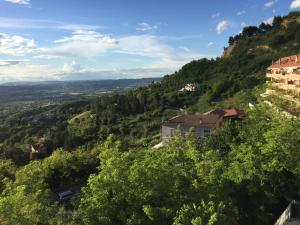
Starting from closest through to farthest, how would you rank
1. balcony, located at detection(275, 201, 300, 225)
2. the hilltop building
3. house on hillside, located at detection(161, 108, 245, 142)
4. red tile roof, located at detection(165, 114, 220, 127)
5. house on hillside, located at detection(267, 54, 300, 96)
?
balcony, located at detection(275, 201, 300, 225) < the hilltop building < house on hillside, located at detection(267, 54, 300, 96) < house on hillside, located at detection(161, 108, 245, 142) < red tile roof, located at detection(165, 114, 220, 127)

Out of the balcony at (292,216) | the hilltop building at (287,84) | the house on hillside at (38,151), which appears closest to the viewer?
the balcony at (292,216)

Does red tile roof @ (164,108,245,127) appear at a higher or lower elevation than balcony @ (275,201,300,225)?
lower

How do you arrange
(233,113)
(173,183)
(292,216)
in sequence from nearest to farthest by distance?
(173,183), (292,216), (233,113)

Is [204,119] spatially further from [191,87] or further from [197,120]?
[191,87]

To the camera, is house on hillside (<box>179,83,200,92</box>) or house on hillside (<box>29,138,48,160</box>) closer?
house on hillside (<box>29,138,48,160</box>)

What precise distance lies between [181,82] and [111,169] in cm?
10107

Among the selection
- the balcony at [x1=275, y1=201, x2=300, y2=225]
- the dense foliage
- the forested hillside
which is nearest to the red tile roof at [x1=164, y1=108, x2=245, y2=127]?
the forested hillside

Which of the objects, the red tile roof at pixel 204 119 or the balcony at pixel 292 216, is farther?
the red tile roof at pixel 204 119

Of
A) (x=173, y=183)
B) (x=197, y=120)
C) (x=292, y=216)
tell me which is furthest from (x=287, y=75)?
(x=173, y=183)

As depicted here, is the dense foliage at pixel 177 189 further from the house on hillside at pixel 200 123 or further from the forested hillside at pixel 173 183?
the house on hillside at pixel 200 123

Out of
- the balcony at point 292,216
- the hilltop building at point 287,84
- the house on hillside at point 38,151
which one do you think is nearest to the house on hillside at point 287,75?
the hilltop building at point 287,84

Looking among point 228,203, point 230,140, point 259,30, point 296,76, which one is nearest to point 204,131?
point 296,76

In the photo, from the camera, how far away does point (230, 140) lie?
35.1m

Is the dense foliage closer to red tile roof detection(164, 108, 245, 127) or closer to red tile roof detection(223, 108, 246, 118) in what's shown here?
red tile roof detection(164, 108, 245, 127)
